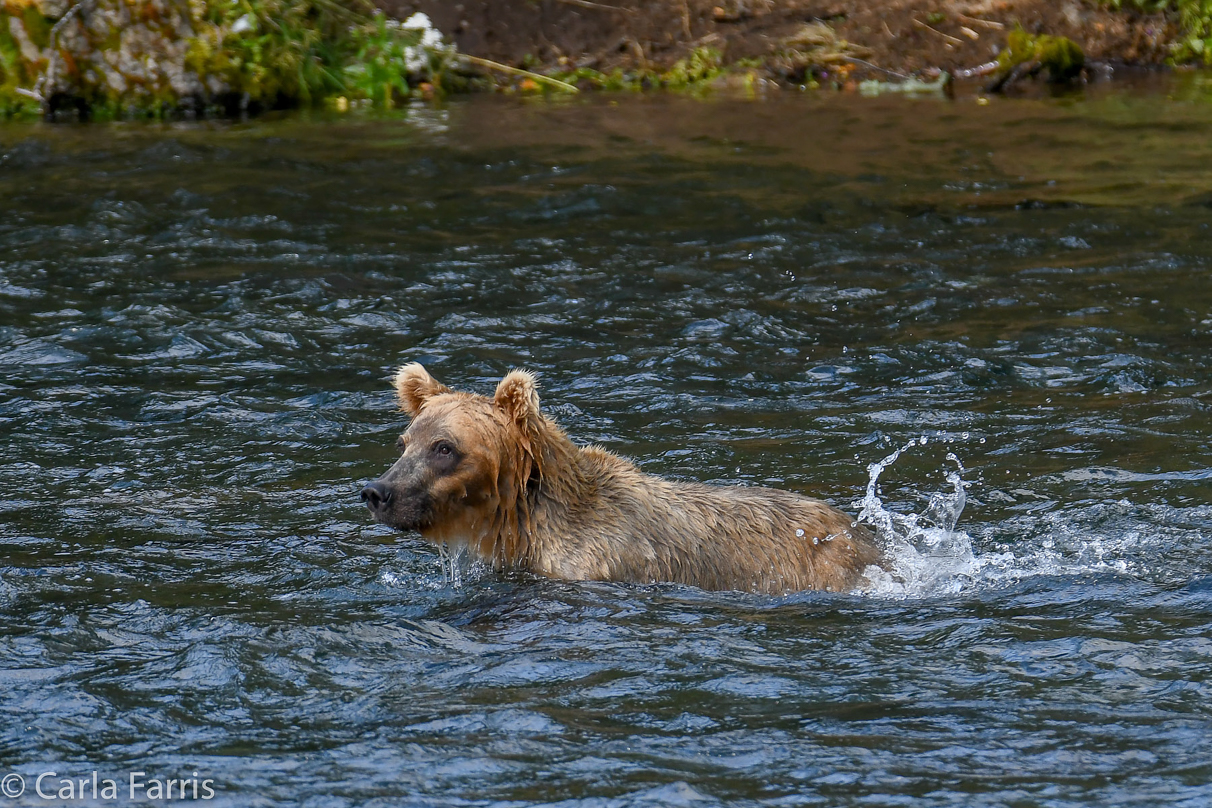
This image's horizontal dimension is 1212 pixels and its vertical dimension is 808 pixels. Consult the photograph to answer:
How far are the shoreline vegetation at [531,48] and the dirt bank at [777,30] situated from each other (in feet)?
0.09

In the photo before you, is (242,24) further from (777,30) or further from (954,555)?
(954,555)

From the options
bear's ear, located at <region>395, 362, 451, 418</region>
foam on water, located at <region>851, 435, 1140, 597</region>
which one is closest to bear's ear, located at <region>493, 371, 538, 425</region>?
bear's ear, located at <region>395, 362, 451, 418</region>

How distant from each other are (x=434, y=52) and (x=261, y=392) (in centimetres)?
1331

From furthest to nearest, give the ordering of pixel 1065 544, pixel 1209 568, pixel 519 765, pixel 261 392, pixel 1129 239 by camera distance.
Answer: pixel 1129 239 → pixel 261 392 → pixel 1065 544 → pixel 1209 568 → pixel 519 765

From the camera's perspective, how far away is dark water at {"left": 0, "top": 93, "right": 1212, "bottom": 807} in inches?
212

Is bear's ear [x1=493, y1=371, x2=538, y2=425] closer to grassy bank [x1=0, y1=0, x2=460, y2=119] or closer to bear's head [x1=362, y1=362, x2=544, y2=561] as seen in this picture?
bear's head [x1=362, y1=362, x2=544, y2=561]

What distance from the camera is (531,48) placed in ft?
76.1

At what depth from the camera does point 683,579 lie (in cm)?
737

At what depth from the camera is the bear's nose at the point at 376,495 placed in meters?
6.68

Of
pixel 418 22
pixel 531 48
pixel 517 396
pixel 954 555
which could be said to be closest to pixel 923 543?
pixel 954 555

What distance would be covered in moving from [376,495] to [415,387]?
995mm

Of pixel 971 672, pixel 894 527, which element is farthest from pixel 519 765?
pixel 894 527

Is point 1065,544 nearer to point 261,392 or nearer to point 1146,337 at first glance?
point 1146,337

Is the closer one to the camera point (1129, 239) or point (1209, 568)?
point (1209, 568)
